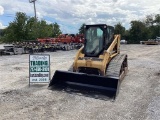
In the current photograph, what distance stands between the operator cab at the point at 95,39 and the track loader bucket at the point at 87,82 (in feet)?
4.23

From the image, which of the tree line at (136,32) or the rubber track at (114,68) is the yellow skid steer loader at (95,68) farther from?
the tree line at (136,32)

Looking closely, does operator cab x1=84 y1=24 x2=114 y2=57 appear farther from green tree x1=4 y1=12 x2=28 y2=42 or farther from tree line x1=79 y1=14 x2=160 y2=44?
tree line x1=79 y1=14 x2=160 y2=44

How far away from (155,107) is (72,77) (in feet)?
10.5

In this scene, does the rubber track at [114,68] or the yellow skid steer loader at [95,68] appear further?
the rubber track at [114,68]

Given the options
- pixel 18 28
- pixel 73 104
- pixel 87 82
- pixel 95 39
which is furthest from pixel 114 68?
pixel 18 28

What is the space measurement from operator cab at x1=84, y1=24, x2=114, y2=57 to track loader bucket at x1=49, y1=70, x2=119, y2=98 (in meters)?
1.29

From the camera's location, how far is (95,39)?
31.1ft

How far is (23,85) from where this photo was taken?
9.23 m

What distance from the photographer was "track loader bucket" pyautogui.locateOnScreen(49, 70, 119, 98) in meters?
7.90

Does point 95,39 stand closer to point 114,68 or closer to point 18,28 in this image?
point 114,68

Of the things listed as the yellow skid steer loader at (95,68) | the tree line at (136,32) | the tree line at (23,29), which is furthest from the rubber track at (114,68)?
the tree line at (136,32)

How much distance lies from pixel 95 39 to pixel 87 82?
1.96 meters

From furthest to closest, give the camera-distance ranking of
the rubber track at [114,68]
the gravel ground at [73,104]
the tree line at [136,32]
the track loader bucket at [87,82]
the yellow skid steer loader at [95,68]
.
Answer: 1. the tree line at [136,32]
2. the rubber track at [114,68]
3. the yellow skid steer loader at [95,68]
4. the track loader bucket at [87,82]
5. the gravel ground at [73,104]

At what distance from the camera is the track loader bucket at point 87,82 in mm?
7896
